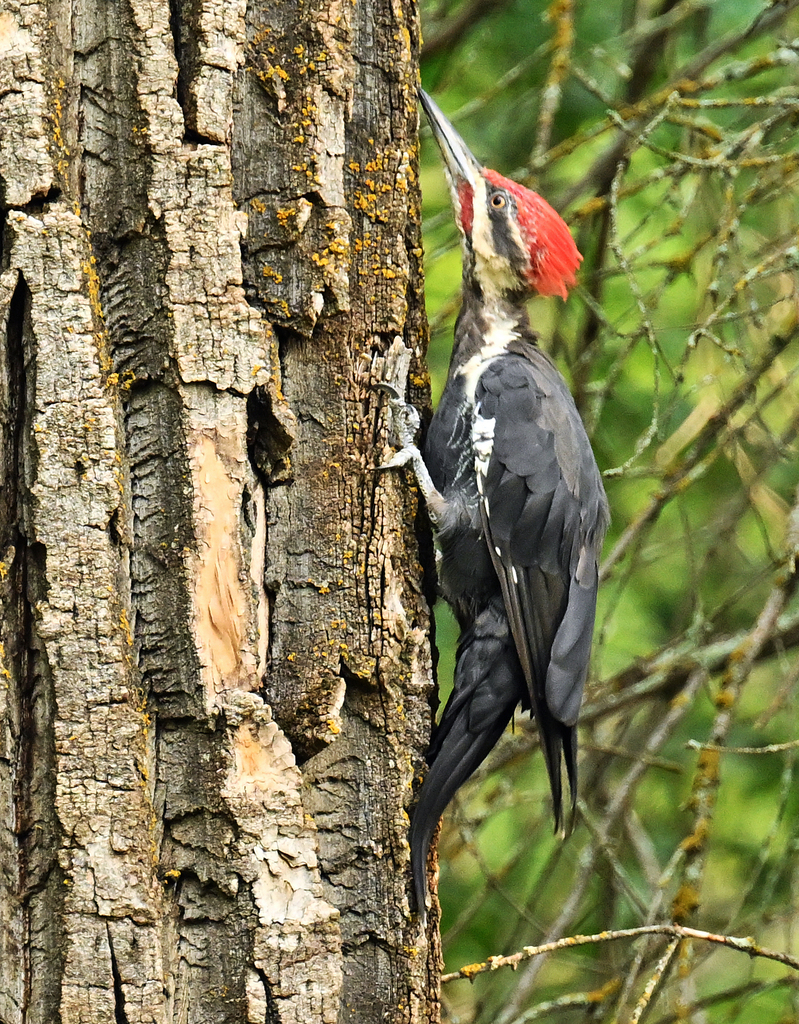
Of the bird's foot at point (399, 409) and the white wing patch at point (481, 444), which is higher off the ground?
the white wing patch at point (481, 444)

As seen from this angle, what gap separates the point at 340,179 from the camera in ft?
6.63

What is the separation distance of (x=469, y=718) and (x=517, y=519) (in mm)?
606

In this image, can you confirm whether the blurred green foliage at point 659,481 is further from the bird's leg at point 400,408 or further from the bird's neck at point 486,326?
the bird's leg at point 400,408

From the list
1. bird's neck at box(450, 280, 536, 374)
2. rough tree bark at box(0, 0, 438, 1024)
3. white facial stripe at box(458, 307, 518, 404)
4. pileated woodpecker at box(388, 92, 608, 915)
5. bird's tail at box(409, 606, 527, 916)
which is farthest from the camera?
bird's neck at box(450, 280, 536, 374)

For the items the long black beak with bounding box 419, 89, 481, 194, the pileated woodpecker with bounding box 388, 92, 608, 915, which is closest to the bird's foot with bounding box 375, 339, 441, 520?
the pileated woodpecker with bounding box 388, 92, 608, 915

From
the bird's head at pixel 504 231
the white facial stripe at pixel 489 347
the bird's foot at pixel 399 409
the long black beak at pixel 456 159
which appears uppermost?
the long black beak at pixel 456 159

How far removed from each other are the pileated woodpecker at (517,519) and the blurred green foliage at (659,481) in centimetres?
18

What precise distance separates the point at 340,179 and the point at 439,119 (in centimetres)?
114

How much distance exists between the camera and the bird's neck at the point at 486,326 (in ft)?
10.5

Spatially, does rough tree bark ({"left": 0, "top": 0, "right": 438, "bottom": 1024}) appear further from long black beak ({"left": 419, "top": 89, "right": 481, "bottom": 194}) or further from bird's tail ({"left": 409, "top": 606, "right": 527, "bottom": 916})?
long black beak ({"left": 419, "top": 89, "right": 481, "bottom": 194})

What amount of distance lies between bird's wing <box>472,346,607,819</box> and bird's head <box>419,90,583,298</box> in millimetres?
413

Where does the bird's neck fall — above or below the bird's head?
below

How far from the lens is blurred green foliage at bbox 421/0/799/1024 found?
294 cm

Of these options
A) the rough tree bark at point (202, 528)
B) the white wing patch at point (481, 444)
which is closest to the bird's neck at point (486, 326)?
the white wing patch at point (481, 444)
